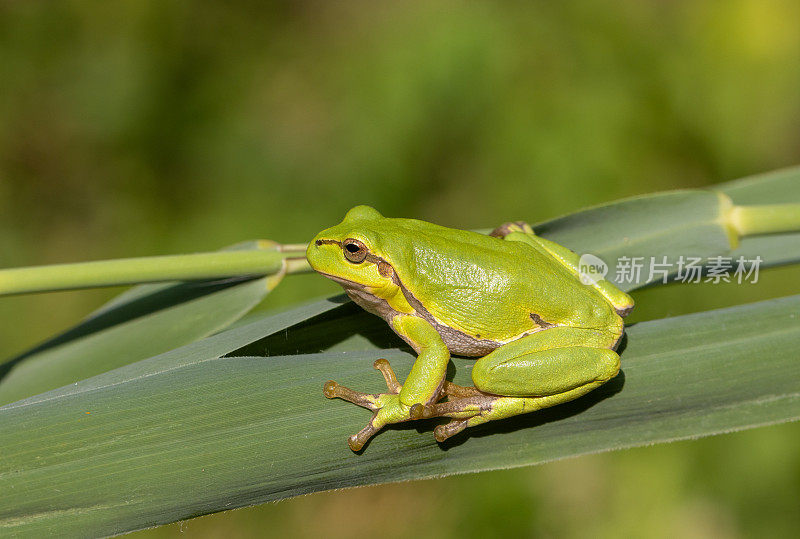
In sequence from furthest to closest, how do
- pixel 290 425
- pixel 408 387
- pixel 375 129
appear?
pixel 375 129 → pixel 408 387 → pixel 290 425

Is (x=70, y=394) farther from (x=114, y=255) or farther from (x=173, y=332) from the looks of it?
(x=114, y=255)

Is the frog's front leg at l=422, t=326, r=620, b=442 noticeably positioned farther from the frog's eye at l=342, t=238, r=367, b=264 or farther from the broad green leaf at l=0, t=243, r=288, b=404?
the broad green leaf at l=0, t=243, r=288, b=404

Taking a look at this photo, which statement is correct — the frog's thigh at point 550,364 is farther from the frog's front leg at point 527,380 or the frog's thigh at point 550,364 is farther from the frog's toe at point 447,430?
the frog's toe at point 447,430

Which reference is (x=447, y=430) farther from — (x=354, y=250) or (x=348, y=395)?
(x=354, y=250)

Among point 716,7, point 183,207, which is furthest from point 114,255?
point 716,7

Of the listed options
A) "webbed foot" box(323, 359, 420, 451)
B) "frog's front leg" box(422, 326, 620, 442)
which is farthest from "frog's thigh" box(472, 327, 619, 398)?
"webbed foot" box(323, 359, 420, 451)

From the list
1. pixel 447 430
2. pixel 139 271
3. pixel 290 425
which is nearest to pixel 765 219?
pixel 447 430
